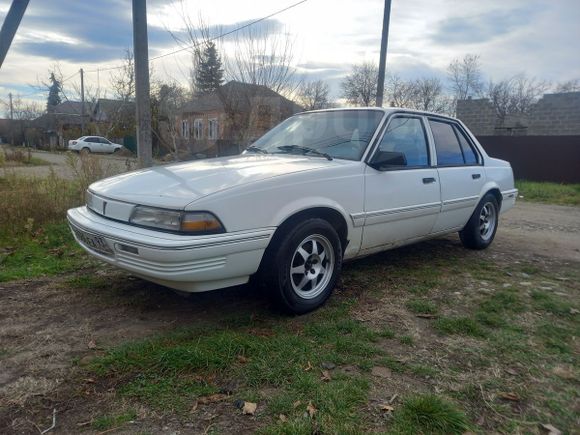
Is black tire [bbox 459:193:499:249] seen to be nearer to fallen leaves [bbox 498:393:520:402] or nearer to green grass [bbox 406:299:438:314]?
green grass [bbox 406:299:438:314]

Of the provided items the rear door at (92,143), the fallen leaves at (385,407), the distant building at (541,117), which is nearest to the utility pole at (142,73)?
the fallen leaves at (385,407)

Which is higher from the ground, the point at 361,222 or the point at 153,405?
the point at 361,222

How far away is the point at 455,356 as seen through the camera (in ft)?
9.37

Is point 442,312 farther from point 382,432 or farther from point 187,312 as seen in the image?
point 187,312

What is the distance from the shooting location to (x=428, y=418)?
2191mm

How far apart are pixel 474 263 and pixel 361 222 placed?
2.07m

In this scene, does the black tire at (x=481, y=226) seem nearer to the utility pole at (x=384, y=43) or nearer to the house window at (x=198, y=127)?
the utility pole at (x=384, y=43)

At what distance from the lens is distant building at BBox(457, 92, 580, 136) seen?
19.2 meters

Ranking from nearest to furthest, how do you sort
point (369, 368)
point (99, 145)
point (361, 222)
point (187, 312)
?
point (369, 368) → point (187, 312) → point (361, 222) → point (99, 145)

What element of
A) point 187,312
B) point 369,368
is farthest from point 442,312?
point 187,312

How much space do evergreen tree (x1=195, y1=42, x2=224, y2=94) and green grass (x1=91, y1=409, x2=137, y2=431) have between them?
11.1m

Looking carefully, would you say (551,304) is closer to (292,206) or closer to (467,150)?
(467,150)

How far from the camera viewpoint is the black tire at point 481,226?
540 cm

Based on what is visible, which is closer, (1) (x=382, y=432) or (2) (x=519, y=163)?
(1) (x=382, y=432)
